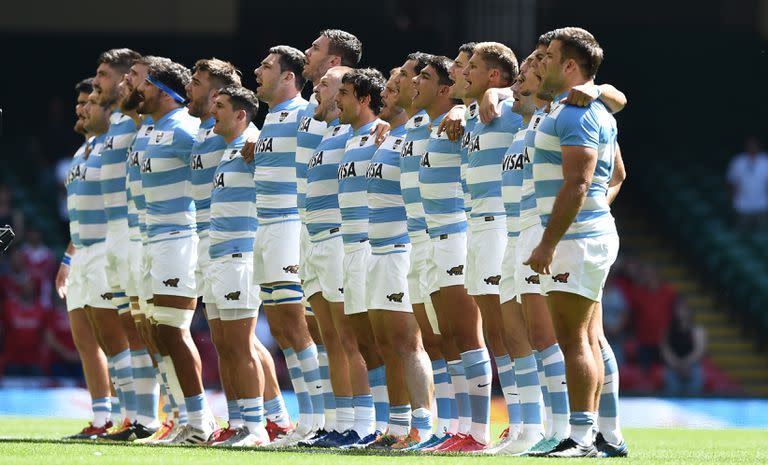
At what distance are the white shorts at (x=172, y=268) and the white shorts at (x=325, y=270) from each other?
92 centimetres

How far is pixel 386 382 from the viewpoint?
1016cm

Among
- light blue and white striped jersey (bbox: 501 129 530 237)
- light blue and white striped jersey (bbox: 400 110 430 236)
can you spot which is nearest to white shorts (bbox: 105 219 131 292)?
light blue and white striped jersey (bbox: 400 110 430 236)

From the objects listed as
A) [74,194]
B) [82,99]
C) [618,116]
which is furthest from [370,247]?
[618,116]

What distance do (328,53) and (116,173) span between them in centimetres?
200

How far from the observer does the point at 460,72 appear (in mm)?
10031

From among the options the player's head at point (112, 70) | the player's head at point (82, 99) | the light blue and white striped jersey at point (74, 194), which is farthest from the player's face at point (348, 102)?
the player's head at point (82, 99)

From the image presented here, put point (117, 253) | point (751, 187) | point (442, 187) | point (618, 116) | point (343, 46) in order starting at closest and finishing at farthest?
point (442, 187) → point (343, 46) → point (117, 253) → point (751, 187) → point (618, 116)

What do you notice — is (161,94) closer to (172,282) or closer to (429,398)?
(172,282)

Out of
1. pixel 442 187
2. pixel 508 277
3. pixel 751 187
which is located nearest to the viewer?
pixel 508 277

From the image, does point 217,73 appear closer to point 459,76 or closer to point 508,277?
point 459,76

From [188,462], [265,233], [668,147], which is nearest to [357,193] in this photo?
[265,233]

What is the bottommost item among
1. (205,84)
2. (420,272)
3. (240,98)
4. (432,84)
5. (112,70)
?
(420,272)

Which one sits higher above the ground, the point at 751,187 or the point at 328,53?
the point at 328,53

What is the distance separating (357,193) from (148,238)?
1702 millimetres
